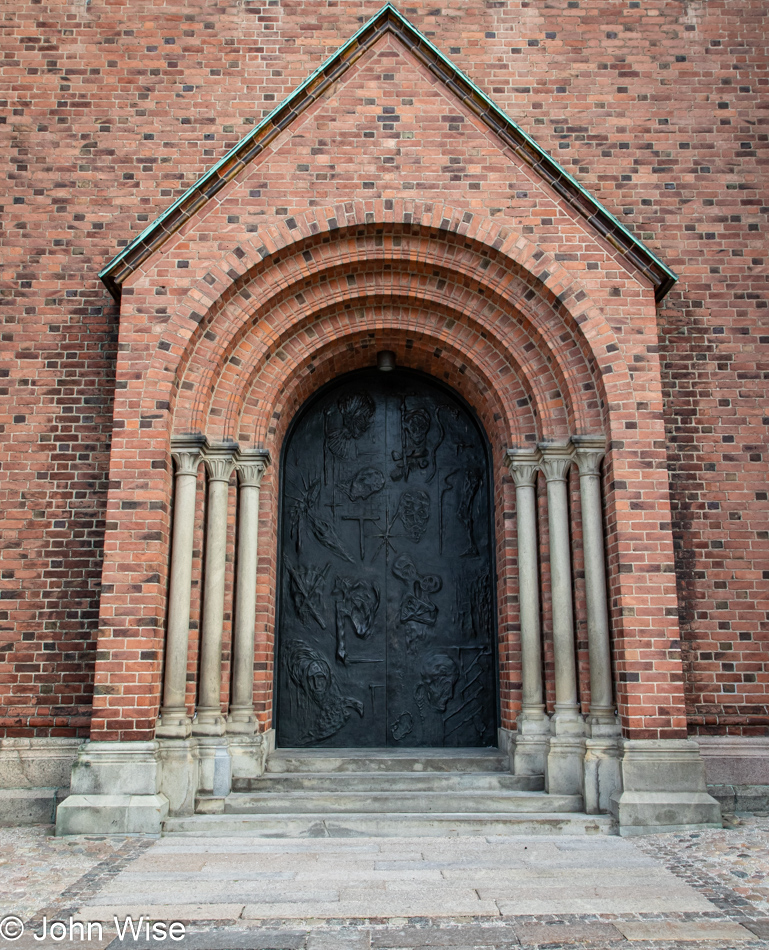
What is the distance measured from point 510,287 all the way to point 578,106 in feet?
7.67

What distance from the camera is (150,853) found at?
5.17m

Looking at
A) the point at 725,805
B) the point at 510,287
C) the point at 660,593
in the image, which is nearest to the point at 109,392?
the point at 510,287

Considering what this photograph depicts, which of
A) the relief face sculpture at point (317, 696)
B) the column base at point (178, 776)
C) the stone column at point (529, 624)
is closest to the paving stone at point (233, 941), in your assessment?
the column base at point (178, 776)

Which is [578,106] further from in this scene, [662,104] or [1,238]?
[1,238]

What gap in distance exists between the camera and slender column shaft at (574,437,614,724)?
20.7ft

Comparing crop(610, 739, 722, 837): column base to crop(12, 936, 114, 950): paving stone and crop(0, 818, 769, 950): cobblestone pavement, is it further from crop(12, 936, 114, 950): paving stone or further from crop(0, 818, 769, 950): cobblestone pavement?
crop(12, 936, 114, 950): paving stone

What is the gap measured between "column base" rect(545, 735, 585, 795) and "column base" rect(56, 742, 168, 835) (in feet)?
9.70

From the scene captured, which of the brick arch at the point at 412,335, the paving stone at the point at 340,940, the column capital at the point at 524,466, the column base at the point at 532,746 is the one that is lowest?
the paving stone at the point at 340,940

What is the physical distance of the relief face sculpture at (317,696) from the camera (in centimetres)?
739

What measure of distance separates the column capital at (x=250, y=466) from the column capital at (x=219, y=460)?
7.4 inches

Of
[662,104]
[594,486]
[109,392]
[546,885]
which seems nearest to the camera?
[546,885]

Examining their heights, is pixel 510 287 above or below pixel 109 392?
above

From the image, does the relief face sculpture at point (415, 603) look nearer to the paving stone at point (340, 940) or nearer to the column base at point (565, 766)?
the column base at point (565, 766)

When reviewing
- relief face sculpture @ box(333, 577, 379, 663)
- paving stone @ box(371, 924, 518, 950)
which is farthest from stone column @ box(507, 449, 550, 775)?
paving stone @ box(371, 924, 518, 950)
